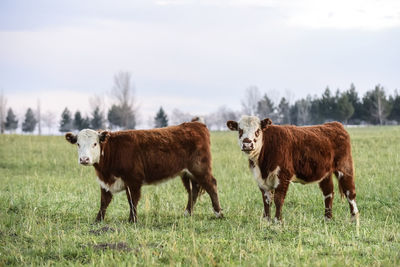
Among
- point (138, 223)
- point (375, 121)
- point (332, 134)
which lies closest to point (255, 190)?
point (332, 134)

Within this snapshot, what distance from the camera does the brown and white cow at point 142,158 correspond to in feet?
28.9

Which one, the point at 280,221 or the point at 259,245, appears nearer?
the point at 259,245

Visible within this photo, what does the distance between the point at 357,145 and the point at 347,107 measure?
182 feet

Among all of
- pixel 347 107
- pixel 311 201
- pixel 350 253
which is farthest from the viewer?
pixel 347 107

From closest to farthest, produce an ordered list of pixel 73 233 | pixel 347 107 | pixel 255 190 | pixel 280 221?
pixel 73 233
pixel 280 221
pixel 255 190
pixel 347 107

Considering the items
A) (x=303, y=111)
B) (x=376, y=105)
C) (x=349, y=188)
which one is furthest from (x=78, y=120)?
(x=349, y=188)

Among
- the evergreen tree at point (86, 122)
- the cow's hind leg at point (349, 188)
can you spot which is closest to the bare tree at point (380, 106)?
the evergreen tree at point (86, 122)

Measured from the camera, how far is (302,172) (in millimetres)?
8586

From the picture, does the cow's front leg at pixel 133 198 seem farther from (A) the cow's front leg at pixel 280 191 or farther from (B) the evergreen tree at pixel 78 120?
(B) the evergreen tree at pixel 78 120

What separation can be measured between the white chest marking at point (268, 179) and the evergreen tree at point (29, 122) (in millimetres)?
94597

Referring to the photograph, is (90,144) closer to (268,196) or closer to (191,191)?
(191,191)

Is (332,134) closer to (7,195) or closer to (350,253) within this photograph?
(350,253)

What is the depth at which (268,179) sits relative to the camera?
8.32 m

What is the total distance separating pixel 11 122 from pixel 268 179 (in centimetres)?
9267
